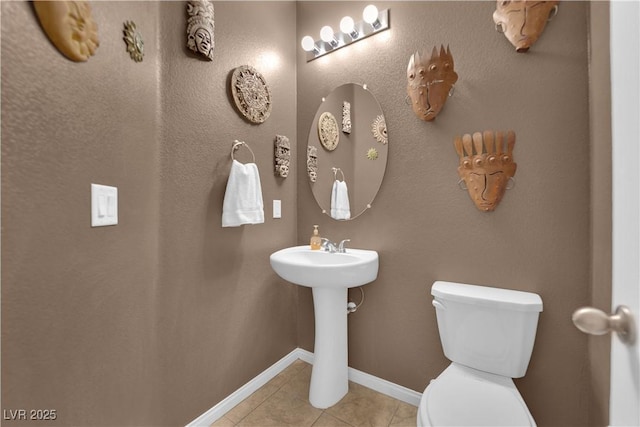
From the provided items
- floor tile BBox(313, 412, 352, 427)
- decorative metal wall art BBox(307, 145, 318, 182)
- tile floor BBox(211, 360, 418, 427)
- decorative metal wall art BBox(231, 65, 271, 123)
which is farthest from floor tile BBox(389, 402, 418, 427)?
decorative metal wall art BBox(231, 65, 271, 123)

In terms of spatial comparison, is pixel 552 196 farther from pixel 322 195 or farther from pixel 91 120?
pixel 91 120

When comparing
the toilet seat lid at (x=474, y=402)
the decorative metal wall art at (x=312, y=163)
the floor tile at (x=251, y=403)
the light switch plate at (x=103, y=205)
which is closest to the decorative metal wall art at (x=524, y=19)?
the decorative metal wall art at (x=312, y=163)

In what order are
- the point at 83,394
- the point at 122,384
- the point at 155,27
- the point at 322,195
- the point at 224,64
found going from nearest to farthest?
the point at 83,394 < the point at 122,384 < the point at 155,27 < the point at 224,64 < the point at 322,195

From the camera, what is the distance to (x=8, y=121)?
631mm

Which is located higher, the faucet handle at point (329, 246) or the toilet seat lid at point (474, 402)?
the faucet handle at point (329, 246)

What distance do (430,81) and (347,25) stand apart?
62 cm

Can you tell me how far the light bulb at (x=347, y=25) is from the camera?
5.05ft

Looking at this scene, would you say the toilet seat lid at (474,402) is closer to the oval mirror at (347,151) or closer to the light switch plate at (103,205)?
the oval mirror at (347,151)

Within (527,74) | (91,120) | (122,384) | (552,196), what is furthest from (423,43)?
(122,384)

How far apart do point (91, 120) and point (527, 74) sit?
1.66 m

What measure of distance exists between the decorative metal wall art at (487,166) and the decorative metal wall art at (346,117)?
651 millimetres

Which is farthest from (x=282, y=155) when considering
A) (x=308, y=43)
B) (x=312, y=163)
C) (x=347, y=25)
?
(x=347, y=25)

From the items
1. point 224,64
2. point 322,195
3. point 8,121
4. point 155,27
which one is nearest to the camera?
point 8,121

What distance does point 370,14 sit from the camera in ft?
4.82
